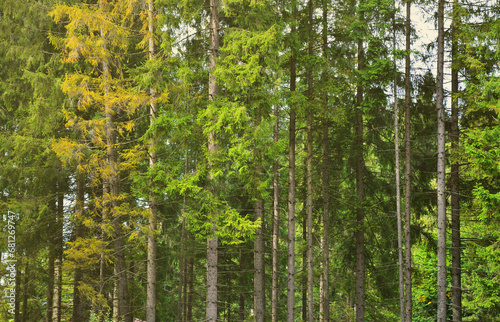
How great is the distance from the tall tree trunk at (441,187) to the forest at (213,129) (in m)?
0.05

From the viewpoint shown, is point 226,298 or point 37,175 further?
point 226,298

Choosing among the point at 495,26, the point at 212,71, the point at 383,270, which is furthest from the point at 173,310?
the point at 495,26

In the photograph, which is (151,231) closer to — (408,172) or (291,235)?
(291,235)

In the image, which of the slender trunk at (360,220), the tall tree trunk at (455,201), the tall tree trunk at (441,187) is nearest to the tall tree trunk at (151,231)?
the slender trunk at (360,220)

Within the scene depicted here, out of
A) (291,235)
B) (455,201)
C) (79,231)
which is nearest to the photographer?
(291,235)

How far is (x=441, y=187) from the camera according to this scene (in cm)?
1278

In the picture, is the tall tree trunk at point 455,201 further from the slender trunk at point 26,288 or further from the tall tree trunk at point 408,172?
the slender trunk at point 26,288

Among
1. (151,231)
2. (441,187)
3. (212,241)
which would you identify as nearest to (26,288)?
(151,231)

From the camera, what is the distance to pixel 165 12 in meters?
11.5

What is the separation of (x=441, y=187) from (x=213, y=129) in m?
7.61

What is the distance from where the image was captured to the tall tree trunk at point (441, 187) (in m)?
12.6

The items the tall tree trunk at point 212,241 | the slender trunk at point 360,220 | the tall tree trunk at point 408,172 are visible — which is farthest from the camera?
the slender trunk at point 360,220

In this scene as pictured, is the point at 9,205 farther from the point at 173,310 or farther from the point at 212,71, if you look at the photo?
the point at 173,310

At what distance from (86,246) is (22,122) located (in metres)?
4.94
